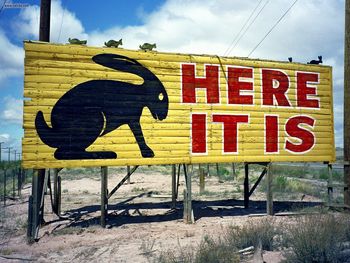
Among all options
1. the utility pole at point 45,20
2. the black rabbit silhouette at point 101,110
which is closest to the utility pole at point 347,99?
the black rabbit silhouette at point 101,110

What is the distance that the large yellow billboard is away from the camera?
1148cm

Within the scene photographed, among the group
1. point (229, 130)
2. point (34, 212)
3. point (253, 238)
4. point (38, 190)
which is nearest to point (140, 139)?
point (229, 130)

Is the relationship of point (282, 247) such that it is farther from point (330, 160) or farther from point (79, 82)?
point (79, 82)

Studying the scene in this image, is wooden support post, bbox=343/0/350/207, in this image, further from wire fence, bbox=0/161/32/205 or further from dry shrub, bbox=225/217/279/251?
wire fence, bbox=0/161/32/205

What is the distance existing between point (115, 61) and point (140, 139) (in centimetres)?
307

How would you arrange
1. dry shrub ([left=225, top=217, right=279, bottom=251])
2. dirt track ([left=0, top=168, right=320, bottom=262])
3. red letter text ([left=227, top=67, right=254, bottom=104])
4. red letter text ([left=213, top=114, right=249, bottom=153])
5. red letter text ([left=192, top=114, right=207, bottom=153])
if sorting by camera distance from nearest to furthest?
dry shrub ([left=225, top=217, right=279, bottom=251]) < dirt track ([left=0, top=168, right=320, bottom=262]) < red letter text ([left=192, top=114, right=207, bottom=153]) < red letter text ([left=213, top=114, right=249, bottom=153]) < red letter text ([left=227, top=67, right=254, bottom=104])

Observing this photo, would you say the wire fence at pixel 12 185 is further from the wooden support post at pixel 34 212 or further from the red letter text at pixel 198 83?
the red letter text at pixel 198 83

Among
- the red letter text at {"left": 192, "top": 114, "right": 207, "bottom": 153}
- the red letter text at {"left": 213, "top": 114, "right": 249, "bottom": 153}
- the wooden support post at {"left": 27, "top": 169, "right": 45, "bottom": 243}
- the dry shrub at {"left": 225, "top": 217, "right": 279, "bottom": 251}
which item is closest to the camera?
the dry shrub at {"left": 225, "top": 217, "right": 279, "bottom": 251}

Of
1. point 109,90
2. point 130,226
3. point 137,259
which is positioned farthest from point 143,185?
point 137,259

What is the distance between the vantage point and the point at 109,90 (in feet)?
40.0

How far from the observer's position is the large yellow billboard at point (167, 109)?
11482mm

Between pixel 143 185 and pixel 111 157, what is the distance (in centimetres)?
1489

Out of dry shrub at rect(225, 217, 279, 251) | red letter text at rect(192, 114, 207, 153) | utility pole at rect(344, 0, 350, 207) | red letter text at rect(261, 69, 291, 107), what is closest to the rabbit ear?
red letter text at rect(192, 114, 207, 153)

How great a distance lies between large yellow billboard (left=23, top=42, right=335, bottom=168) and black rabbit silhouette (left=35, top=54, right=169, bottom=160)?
0.04 metres
